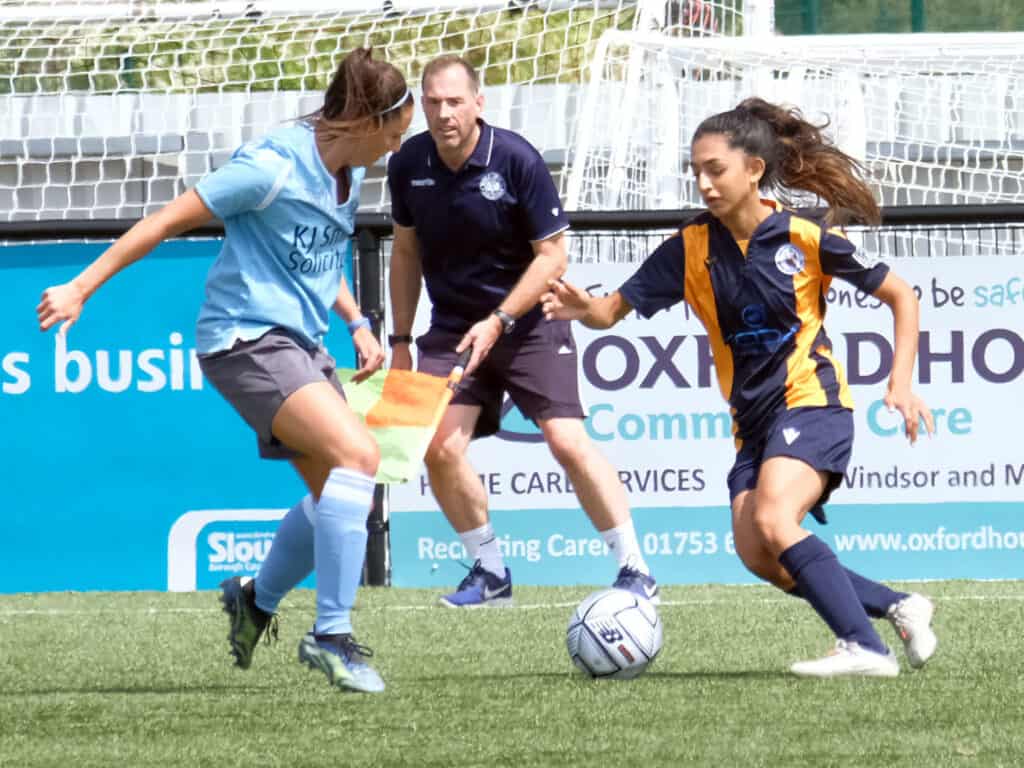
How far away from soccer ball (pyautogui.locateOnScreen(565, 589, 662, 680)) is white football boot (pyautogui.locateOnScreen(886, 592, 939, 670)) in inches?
25.6

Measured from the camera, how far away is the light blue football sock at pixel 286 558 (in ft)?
18.8

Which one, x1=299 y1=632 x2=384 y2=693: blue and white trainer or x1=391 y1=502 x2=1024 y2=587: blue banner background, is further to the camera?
x1=391 y1=502 x2=1024 y2=587: blue banner background

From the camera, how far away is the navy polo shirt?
7328mm

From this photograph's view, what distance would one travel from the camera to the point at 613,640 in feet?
18.1

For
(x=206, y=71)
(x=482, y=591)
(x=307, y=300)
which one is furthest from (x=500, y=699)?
(x=206, y=71)

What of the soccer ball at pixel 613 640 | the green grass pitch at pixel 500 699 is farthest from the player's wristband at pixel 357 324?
the soccer ball at pixel 613 640

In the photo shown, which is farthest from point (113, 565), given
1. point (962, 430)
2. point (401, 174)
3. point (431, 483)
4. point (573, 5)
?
point (573, 5)

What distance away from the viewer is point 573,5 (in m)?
12.3

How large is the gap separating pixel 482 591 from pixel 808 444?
8.57ft

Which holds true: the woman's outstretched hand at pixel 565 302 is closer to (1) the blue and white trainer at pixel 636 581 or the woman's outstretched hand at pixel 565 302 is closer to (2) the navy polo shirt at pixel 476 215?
(2) the navy polo shirt at pixel 476 215

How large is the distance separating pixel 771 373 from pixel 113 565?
405cm

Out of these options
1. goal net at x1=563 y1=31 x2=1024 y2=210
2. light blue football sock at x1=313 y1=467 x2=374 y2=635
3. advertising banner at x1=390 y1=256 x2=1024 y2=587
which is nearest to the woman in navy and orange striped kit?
light blue football sock at x1=313 y1=467 x2=374 y2=635

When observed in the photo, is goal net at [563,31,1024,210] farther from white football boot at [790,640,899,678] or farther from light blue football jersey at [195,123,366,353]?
white football boot at [790,640,899,678]

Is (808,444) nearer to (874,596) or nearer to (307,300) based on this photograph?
(874,596)
